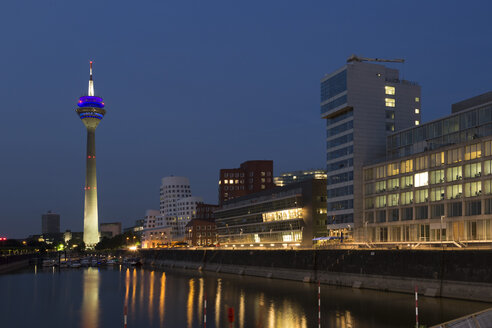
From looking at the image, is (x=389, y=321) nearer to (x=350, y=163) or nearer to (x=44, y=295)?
(x=44, y=295)

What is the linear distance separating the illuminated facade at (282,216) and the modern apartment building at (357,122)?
12266 millimetres

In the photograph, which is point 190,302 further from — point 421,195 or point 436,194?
point 421,195

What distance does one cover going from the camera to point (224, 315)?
6125 cm

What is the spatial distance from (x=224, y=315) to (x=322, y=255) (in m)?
37.2

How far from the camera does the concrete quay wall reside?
63.8 metres

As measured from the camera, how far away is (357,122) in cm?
12344

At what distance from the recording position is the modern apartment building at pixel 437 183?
9238cm

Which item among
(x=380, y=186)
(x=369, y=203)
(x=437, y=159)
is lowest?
(x=369, y=203)

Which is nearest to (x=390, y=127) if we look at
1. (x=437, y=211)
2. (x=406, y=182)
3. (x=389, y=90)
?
(x=389, y=90)

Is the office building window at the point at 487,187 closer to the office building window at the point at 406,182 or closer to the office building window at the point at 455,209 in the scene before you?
the office building window at the point at 455,209

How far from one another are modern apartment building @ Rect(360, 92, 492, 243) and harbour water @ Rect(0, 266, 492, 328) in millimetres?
24167

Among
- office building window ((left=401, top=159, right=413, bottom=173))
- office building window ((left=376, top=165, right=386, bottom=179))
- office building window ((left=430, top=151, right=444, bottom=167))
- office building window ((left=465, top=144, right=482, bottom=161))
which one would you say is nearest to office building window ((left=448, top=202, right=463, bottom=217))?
office building window ((left=430, top=151, right=444, bottom=167))

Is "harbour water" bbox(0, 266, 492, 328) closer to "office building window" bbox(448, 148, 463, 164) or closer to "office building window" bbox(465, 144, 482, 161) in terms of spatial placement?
"office building window" bbox(465, 144, 482, 161)

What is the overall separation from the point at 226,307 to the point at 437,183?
51032 mm
